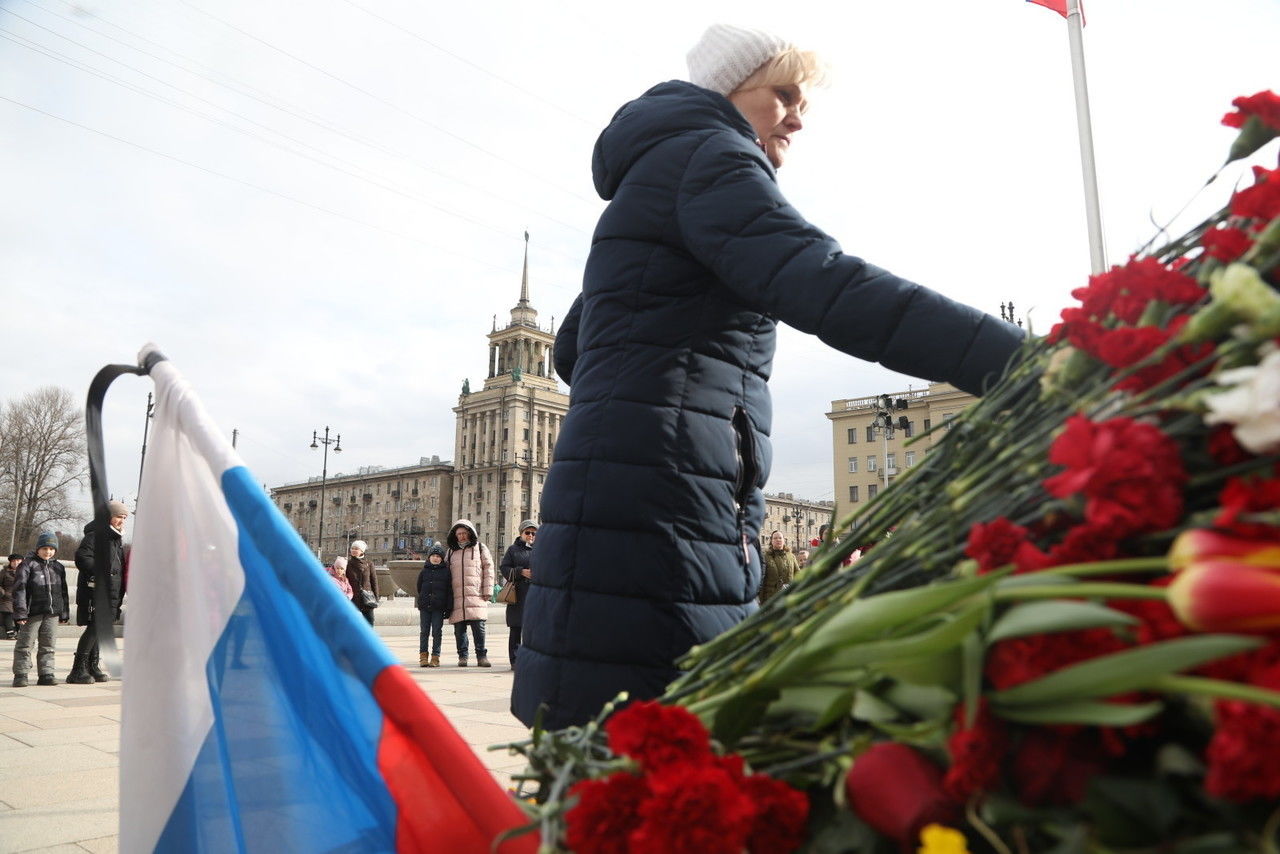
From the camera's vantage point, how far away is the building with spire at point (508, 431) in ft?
283

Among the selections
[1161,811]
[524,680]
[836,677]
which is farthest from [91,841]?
[1161,811]

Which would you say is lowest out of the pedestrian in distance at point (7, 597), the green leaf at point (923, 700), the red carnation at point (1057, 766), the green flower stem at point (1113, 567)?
the pedestrian in distance at point (7, 597)

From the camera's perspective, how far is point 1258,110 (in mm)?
787

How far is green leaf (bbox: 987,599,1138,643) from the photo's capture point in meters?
0.49

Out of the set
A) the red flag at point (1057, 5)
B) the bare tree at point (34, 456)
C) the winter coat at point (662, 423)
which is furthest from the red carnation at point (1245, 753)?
the bare tree at point (34, 456)

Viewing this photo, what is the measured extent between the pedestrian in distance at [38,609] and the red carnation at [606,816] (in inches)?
374

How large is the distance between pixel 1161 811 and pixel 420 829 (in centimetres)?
68

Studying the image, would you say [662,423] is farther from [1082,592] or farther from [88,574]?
[88,574]

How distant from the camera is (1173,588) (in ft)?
1.62

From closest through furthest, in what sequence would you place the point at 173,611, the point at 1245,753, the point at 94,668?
the point at 1245,753 < the point at 173,611 < the point at 94,668

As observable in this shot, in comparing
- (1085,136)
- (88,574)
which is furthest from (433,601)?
(1085,136)

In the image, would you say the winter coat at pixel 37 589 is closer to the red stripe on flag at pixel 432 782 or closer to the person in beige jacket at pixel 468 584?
the person in beige jacket at pixel 468 584

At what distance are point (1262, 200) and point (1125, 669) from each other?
1.34 feet

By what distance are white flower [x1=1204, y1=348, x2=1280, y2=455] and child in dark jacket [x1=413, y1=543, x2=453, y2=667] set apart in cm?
1030
